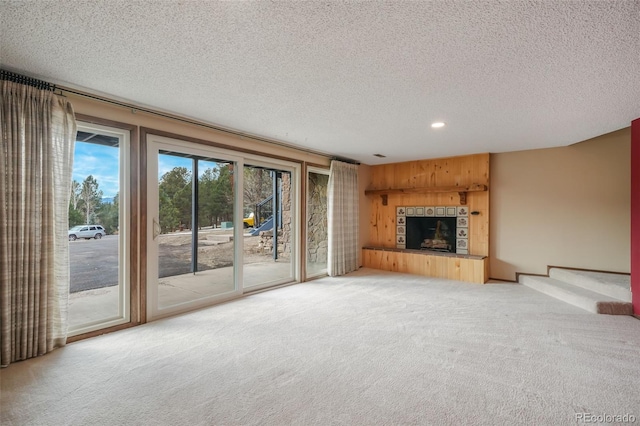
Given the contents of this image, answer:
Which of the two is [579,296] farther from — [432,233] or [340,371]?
[340,371]

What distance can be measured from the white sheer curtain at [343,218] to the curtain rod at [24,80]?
385cm

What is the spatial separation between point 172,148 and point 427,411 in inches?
133

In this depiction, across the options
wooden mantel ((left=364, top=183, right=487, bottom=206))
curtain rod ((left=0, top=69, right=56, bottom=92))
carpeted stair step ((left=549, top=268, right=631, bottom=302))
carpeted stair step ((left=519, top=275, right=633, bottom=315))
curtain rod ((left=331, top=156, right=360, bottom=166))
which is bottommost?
carpeted stair step ((left=519, top=275, right=633, bottom=315))

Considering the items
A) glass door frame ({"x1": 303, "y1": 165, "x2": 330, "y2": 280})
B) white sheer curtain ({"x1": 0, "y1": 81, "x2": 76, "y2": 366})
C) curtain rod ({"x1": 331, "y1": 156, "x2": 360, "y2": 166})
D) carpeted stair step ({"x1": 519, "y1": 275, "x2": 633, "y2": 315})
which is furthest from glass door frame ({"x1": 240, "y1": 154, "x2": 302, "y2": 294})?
carpeted stair step ({"x1": 519, "y1": 275, "x2": 633, "y2": 315})

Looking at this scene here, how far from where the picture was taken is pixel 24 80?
7.31ft

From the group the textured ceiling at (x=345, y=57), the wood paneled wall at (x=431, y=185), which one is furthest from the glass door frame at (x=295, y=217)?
the wood paneled wall at (x=431, y=185)

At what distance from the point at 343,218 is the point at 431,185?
1844 millimetres

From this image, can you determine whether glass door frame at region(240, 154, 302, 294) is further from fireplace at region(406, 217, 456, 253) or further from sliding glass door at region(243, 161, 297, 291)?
fireplace at region(406, 217, 456, 253)

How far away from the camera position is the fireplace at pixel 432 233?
18.2ft

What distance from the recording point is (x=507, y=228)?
504 cm

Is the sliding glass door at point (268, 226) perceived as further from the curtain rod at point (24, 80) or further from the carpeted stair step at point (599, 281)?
the carpeted stair step at point (599, 281)

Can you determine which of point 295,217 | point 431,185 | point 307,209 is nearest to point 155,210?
point 295,217

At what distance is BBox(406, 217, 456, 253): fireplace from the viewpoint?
5.55m

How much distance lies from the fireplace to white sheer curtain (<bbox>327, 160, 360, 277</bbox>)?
1.15m
